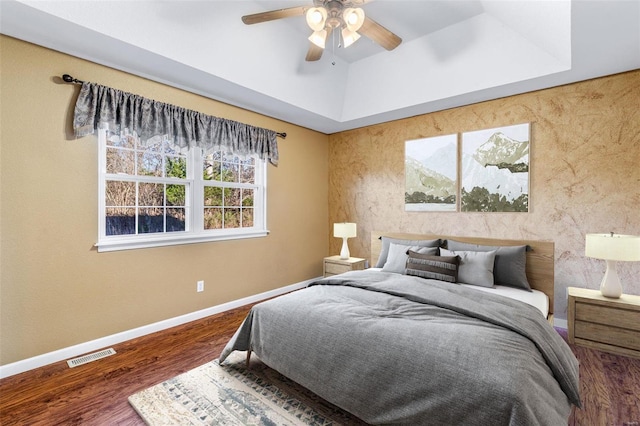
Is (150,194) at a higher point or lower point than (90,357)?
higher

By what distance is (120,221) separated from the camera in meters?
2.84

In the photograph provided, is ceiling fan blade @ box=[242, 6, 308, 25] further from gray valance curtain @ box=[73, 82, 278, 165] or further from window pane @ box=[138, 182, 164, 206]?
window pane @ box=[138, 182, 164, 206]

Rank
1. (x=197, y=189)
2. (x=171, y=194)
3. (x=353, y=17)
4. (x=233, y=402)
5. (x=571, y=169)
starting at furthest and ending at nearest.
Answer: (x=197, y=189)
(x=171, y=194)
(x=571, y=169)
(x=353, y=17)
(x=233, y=402)

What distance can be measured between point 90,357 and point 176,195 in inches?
62.8

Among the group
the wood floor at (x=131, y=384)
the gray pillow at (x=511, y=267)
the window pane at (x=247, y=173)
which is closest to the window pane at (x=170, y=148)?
the window pane at (x=247, y=173)

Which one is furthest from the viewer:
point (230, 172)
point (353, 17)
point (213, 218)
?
point (230, 172)

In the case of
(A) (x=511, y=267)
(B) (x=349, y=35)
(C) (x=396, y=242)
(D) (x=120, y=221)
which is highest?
(B) (x=349, y=35)

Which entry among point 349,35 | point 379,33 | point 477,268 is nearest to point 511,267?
point 477,268

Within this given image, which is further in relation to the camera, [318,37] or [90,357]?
[90,357]

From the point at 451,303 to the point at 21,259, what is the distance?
3.09 metres

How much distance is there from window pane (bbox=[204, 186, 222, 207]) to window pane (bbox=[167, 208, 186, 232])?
0.30 meters

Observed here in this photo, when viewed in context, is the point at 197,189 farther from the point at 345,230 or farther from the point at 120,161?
the point at 345,230

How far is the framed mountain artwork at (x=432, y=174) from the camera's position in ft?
12.4

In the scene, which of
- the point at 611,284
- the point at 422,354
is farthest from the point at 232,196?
the point at 611,284
